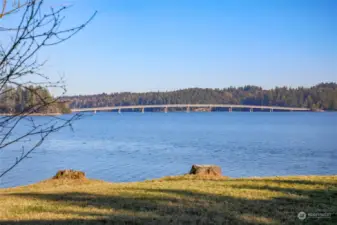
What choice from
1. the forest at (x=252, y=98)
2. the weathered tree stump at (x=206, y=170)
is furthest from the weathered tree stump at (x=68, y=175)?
the forest at (x=252, y=98)

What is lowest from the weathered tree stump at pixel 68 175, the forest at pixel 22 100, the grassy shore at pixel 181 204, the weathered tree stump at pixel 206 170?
the weathered tree stump at pixel 68 175

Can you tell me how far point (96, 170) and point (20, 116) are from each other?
2002cm

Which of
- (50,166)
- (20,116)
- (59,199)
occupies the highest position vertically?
(20,116)

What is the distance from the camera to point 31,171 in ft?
74.2

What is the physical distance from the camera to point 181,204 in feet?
22.4

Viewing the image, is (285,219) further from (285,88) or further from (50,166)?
(285,88)

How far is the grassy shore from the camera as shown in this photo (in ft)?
19.1

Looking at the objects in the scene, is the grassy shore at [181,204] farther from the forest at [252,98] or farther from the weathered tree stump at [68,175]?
the forest at [252,98]

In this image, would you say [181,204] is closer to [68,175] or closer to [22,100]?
[22,100]

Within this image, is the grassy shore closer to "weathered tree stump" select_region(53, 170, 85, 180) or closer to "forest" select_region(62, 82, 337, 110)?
"weathered tree stump" select_region(53, 170, 85, 180)

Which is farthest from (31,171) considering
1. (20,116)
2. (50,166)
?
(20,116)

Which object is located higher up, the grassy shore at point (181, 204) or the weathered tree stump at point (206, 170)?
the grassy shore at point (181, 204)

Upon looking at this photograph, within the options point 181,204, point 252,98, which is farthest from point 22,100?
point 252,98

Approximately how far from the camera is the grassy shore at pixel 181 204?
230 inches
